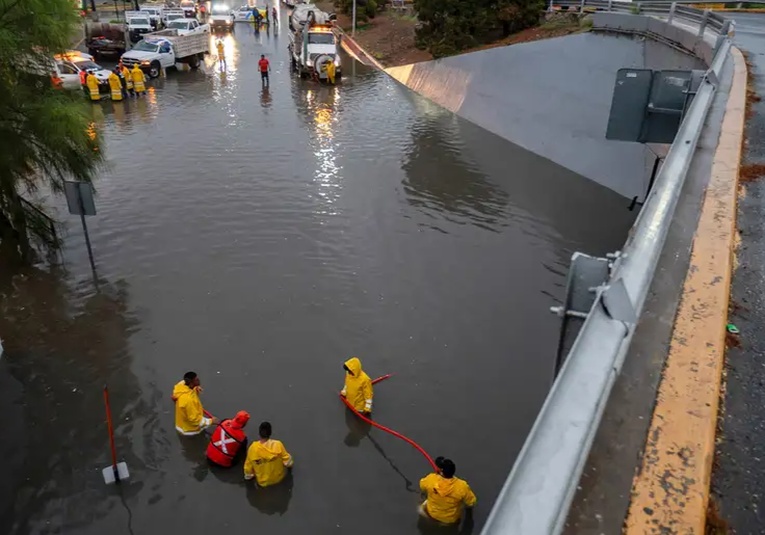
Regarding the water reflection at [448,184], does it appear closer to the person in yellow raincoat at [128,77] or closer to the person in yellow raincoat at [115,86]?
the person in yellow raincoat at [115,86]

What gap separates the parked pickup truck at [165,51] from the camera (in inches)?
1127

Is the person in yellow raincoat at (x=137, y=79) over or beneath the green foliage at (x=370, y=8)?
beneath

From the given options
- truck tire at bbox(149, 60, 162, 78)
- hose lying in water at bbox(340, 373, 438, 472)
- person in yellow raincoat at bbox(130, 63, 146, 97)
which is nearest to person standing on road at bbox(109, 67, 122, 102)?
person in yellow raincoat at bbox(130, 63, 146, 97)

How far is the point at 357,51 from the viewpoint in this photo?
133 ft

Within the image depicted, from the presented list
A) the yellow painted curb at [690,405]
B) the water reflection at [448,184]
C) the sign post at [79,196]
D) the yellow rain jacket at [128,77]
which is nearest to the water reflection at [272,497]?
the yellow painted curb at [690,405]

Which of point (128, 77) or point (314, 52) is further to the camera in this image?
point (314, 52)

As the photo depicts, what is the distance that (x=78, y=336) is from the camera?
33.1ft

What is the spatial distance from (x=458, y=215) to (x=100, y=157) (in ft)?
26.6

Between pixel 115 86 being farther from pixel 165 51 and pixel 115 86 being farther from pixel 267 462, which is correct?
pixel 267 462

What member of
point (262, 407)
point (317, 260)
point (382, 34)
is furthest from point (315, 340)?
point (382, 34)

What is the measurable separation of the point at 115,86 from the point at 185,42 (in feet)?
30.9

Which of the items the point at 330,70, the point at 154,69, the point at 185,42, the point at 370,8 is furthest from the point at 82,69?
the point at 370,8

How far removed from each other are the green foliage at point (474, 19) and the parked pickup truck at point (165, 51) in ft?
40.9

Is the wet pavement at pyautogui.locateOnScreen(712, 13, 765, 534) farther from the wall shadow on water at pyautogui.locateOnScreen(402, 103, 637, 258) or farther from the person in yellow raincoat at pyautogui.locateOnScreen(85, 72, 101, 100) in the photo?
the person in yellow raincoat at pyautogui.locateOnScreen(85, 72, 101, 100)
